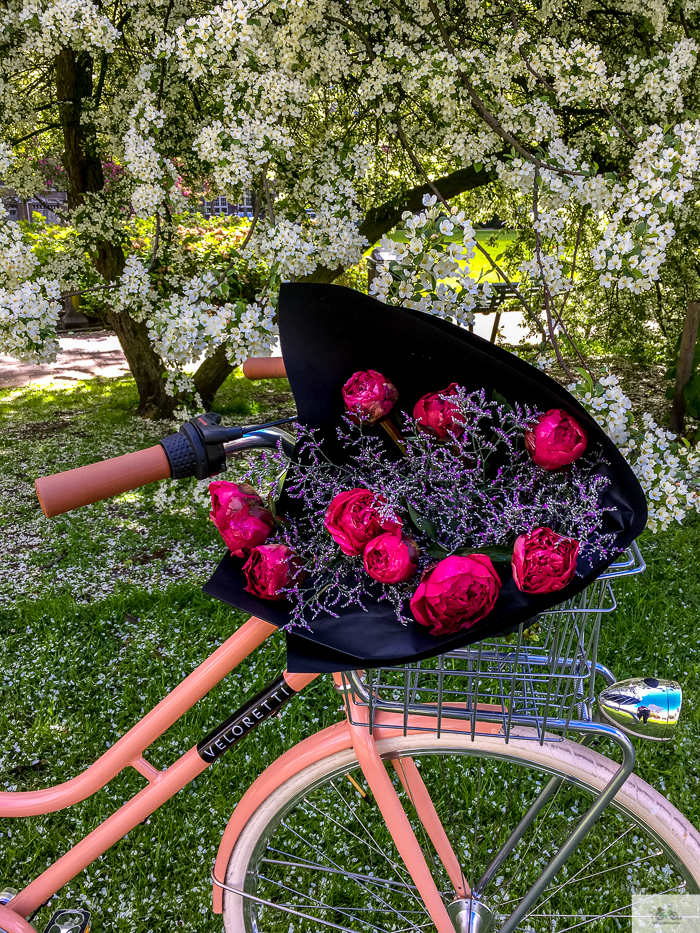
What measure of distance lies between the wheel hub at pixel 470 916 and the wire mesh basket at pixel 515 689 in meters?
0.62

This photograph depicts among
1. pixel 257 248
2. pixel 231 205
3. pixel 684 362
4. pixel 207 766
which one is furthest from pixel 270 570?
pixel 231 205

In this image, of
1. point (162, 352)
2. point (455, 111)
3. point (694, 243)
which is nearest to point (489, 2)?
point (455, 111)

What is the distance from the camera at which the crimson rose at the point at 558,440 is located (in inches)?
41.9

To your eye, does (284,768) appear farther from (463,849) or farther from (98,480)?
(463,849)

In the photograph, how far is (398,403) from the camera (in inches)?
51.0

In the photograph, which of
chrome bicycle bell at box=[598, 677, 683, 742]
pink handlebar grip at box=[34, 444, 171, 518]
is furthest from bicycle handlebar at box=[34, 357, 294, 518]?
chrome bicycle bell at box=[598, 677, 683, 742]

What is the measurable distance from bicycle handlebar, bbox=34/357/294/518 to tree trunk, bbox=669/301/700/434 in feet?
15.9

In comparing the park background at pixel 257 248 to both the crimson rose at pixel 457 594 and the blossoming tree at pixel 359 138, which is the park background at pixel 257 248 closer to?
the blossoming tree at pixel 359 138

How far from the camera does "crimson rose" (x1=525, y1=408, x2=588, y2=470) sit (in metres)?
1.06

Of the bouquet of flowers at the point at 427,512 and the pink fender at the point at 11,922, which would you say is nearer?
the bouquet of flowers at the point at 427,512

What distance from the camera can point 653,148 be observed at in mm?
2328

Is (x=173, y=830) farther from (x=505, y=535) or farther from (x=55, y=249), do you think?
(x=55, y=249)

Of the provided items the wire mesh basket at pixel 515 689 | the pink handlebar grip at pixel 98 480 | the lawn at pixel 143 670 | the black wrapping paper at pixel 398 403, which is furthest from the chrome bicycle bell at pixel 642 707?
the lawn at pixel 143 670

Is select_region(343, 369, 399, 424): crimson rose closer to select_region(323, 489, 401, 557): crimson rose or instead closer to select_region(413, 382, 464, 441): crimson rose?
select_region(413, 382, 464, 441): crimson rose
